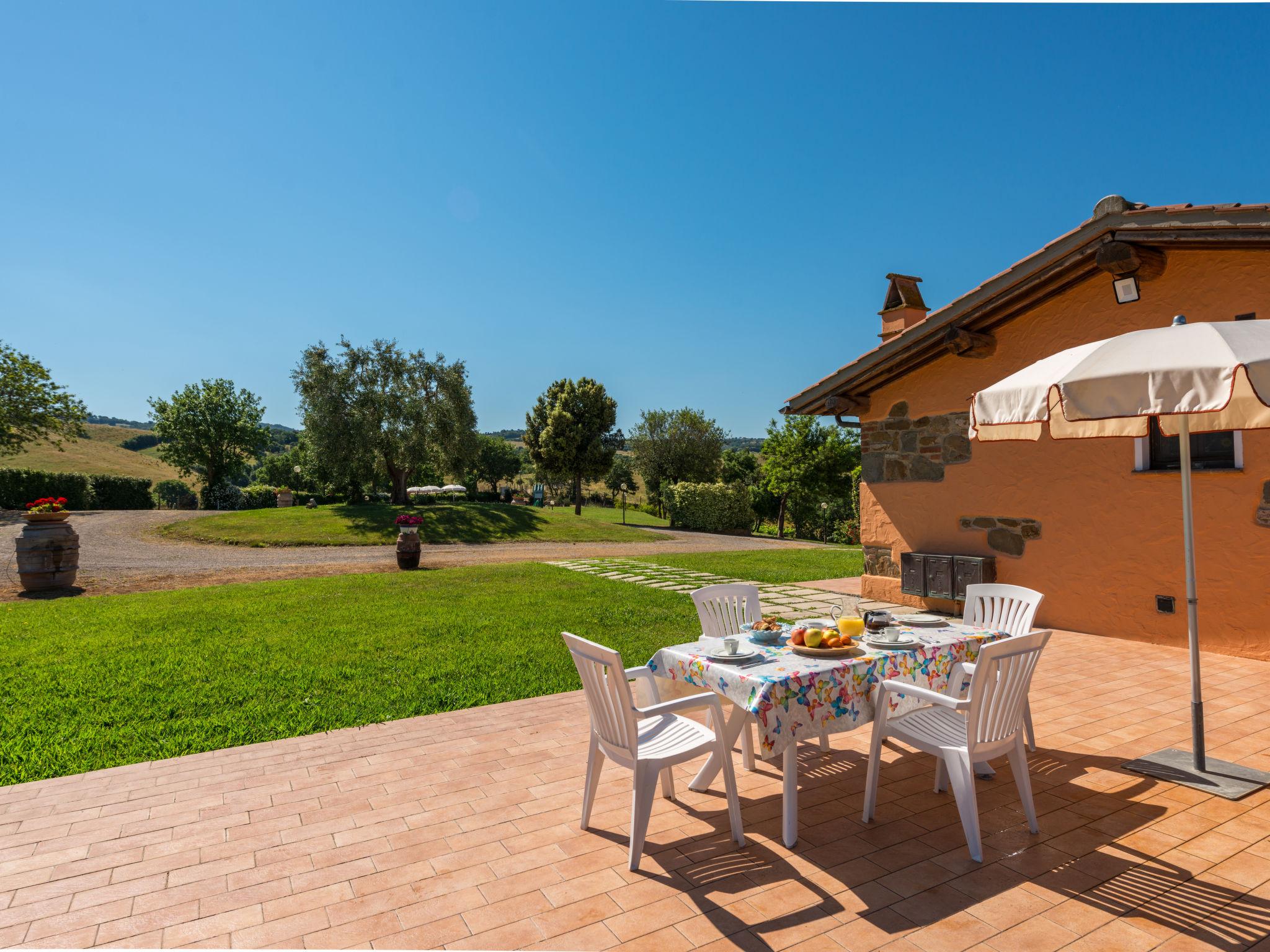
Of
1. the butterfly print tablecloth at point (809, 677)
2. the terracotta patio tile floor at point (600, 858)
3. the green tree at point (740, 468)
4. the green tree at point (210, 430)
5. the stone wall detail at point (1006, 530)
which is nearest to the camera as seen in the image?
the terracotta patio tile floor at point (600, 858)

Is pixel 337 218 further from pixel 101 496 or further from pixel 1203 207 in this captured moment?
pixel 101 496

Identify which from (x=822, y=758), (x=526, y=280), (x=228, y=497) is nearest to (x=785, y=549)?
(x=526, y=280)

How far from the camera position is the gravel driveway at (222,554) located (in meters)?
13.4

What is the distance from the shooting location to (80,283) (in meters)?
13.4

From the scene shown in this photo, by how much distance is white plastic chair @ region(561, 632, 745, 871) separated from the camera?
2680 mm

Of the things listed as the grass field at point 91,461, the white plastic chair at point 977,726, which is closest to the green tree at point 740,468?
the white plastic chair at point 977,726

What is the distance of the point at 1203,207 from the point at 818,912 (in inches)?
255

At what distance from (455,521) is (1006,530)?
66.9ft

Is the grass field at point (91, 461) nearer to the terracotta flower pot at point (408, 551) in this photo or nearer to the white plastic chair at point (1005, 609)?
the terracotta flower pot at point (408, 551)

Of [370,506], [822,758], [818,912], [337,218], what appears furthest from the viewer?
[370,506]

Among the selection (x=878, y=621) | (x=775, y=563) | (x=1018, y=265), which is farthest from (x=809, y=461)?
(x=878, y=621)

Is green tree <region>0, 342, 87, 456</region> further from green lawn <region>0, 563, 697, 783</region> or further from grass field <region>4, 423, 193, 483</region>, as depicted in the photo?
green lawn <region>0, 563, 697, 783</region>

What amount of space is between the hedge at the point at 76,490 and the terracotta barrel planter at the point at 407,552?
58.3 feet

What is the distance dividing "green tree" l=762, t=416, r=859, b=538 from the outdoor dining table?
26.3 metres
